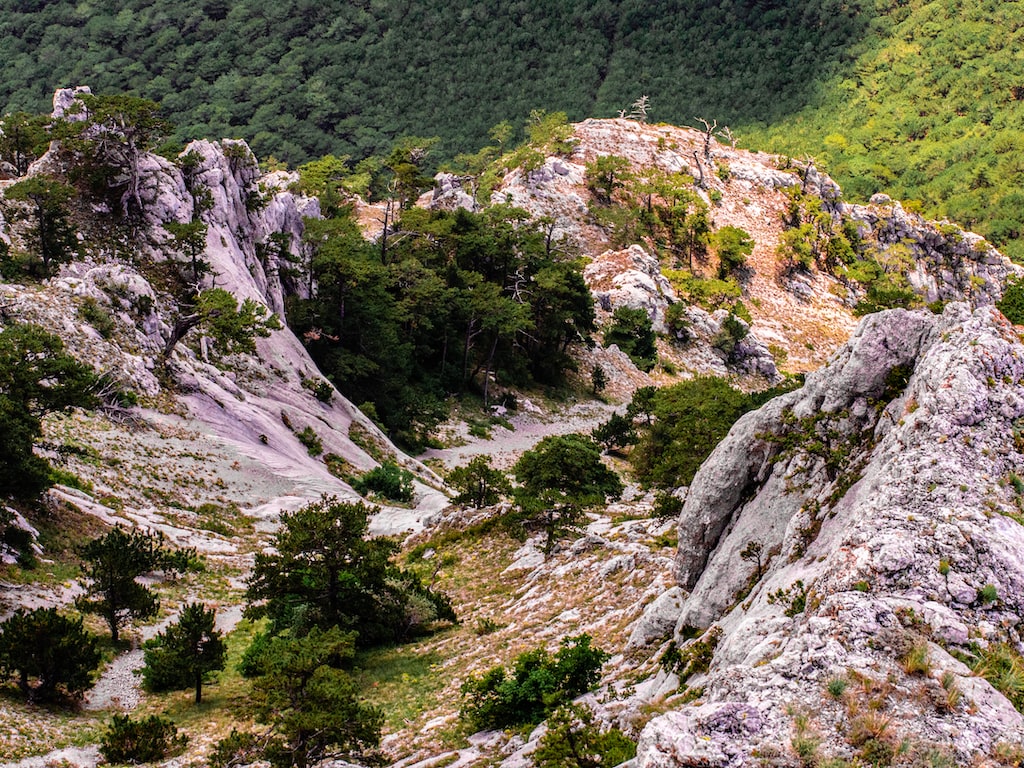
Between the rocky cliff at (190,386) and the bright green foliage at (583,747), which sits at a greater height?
the bright green foliage at (583,747)

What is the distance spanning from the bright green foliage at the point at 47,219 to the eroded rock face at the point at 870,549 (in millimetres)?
37901

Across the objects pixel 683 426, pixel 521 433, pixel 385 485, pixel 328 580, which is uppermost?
pixel 683 426

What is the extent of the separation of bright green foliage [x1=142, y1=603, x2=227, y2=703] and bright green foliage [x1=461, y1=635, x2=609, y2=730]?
297 inches

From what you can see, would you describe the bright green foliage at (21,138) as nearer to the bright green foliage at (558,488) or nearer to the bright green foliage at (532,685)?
the bright green foliage at (558,488)

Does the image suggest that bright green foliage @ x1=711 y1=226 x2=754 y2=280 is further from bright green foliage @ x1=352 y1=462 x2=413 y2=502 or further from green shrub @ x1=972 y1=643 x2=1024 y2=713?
green shrub @ x1=972 y1=643 x2=1024 y2=713

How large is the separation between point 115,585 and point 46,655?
4.77m

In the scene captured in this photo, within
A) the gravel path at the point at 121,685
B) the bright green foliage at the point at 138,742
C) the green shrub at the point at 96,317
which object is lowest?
the gravel path at the point at 121,685

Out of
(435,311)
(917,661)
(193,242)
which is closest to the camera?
(917,661)

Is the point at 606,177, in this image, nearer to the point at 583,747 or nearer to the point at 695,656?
the point at 695,656

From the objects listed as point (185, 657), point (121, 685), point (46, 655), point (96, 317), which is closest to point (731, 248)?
point (96, 317)

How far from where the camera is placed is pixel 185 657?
2028cm

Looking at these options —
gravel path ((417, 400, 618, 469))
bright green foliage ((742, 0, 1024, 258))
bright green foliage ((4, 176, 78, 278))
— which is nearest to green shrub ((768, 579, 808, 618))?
bright green foliage ((4, 176, 78, 278))

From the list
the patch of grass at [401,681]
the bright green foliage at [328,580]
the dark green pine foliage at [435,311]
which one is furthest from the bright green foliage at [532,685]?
the dark green pine foliage at [435,311]

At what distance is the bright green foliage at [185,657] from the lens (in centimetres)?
2019
